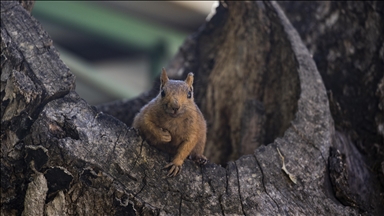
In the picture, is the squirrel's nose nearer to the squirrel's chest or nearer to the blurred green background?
the squirrel's chest

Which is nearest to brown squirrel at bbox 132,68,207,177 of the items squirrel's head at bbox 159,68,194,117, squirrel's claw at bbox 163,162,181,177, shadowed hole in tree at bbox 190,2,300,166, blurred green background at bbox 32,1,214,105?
squirrel's head at bbox 159,68,194,117

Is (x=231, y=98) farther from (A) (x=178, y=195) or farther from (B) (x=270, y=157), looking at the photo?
(A) (x=178, y=195)

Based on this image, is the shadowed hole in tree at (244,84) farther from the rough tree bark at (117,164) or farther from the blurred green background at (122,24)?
the blurred green background at (122,24)

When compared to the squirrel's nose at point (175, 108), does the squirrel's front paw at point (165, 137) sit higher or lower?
lower

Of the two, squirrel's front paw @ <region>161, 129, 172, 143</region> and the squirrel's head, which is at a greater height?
the squirrel's head

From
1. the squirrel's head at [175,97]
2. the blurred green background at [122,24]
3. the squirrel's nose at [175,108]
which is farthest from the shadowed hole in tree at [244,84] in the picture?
the blurred green background at [122,24]

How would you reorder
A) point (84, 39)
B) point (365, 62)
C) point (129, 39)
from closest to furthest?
point (365, 62)
point (129, 39)
point (84, 39)

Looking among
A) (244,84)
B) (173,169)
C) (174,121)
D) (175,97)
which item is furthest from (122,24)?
(173,169)

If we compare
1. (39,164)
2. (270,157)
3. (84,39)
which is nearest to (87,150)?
(39,164)
